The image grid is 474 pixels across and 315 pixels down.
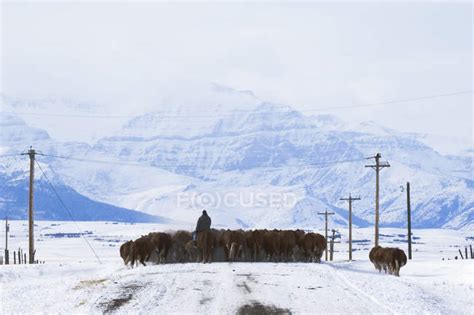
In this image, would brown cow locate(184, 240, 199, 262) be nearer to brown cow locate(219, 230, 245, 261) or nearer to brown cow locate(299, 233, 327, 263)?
brown cow locate(219, 230, 245, 261)

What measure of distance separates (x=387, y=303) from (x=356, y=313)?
2324mm

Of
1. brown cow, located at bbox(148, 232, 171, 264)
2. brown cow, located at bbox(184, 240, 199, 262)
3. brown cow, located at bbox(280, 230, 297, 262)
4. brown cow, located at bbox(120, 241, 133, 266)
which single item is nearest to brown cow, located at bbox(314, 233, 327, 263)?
brown cow, located at bbox(280, 230, 297, 262)

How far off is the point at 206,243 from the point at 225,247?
191 cm

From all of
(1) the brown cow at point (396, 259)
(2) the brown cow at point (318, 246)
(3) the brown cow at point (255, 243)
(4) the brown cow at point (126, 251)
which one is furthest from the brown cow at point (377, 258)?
(4) the brown cow at point (126, 251)

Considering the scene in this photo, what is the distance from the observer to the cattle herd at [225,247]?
40.3 metres

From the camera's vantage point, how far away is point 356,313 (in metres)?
21.3

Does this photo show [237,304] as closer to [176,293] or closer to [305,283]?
[176,293]

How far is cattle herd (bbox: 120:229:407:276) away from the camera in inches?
1588

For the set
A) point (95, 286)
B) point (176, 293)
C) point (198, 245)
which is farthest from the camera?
point (198, 245)

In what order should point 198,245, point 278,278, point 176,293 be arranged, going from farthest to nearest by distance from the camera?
point 198,245, point 278,278, point 176,293

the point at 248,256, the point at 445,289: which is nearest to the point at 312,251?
the point at 248,256

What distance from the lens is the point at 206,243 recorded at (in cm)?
3975

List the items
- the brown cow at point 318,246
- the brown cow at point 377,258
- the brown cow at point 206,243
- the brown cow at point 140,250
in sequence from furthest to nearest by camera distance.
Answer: the brown cow at point 377,258
the brown cow at point 318,246
the brown cow at point 140,250
the brown cow at point 206,243

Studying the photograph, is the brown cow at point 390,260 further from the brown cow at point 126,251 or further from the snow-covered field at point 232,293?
the brown cow at point 126,251
